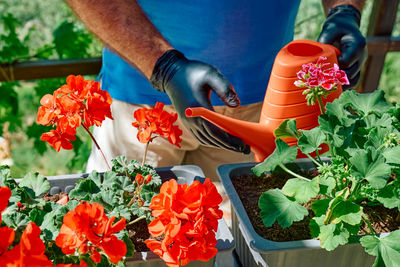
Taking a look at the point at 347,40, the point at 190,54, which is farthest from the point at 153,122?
the point at 347,40

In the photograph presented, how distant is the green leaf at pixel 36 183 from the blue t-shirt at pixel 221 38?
2.01 ft

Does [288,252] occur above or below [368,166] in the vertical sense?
below

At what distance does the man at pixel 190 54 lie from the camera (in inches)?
40.3

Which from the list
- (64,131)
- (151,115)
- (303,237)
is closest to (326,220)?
(303,237)

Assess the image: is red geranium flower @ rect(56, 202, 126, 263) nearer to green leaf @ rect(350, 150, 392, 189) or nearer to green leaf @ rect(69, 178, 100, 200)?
green leaf @ rect(69, 178, 100, 200)

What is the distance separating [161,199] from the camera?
1.79 ft

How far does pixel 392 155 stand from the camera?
645mm

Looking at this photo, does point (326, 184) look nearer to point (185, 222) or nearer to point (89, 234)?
point (185, 222)

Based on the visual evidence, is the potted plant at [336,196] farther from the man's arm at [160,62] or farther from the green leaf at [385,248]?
the man's arm at [160,62]

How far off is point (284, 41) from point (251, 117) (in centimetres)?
26

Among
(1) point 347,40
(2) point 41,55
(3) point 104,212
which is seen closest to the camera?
(3) point 104,212

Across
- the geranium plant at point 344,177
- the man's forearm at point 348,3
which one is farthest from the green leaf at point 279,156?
the man's forearm at point 348,3

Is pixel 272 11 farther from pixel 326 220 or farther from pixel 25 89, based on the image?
pixel 25 89

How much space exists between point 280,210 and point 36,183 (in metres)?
0.39
